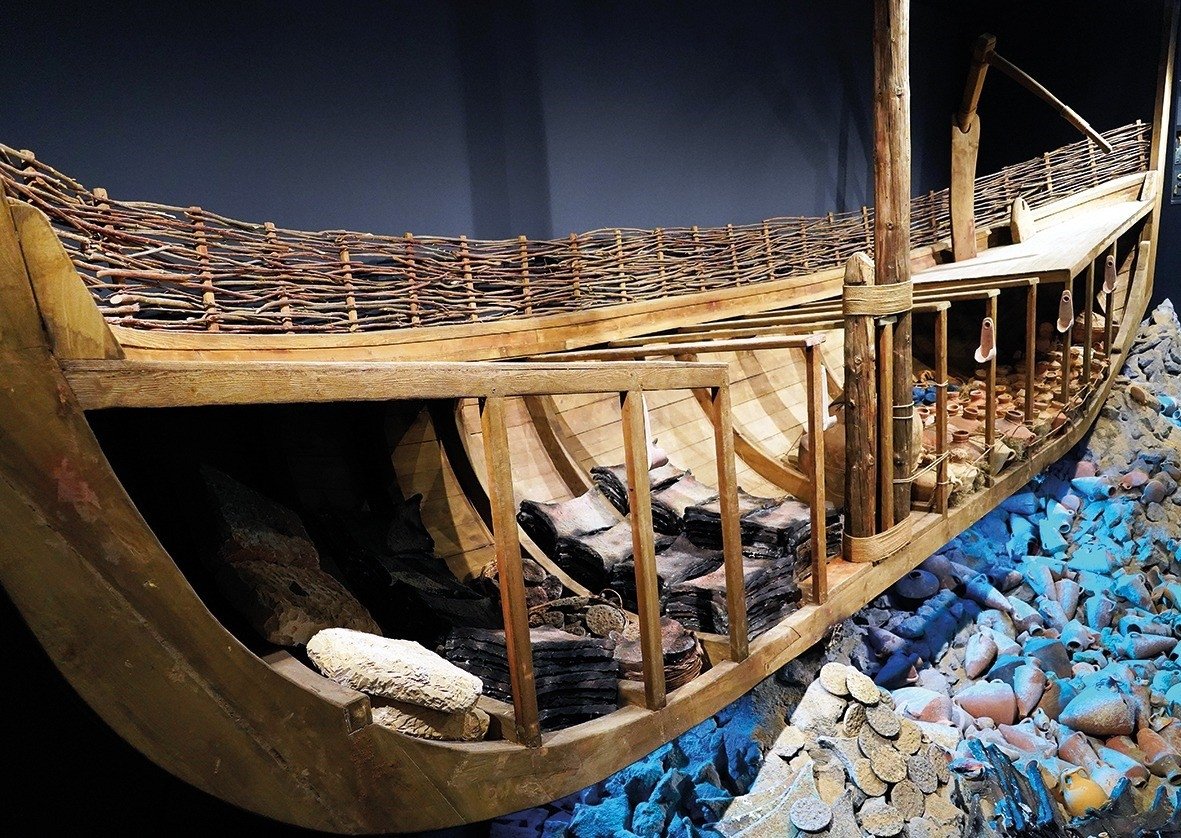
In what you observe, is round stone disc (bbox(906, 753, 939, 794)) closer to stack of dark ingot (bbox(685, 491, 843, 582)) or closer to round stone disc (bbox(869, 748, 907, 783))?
round stone disc (bbox(869, 748, 907, 783))

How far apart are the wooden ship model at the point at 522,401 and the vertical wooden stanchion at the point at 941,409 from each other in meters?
0.02

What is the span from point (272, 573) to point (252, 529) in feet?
0.65

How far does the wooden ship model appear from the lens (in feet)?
4.44

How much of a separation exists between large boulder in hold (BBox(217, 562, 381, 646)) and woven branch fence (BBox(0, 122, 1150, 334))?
41.2 inches

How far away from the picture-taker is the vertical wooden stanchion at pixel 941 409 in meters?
3.73

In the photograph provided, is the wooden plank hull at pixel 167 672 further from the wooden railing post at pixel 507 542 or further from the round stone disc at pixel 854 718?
the round stone disc at pixel 854 718

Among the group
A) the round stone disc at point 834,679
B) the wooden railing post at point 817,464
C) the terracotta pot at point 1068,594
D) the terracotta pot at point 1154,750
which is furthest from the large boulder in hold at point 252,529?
the terracotta pot at point 1068,594

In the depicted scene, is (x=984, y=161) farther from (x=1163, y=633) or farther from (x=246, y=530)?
(x=246, y=530)

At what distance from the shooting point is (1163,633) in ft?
16.0

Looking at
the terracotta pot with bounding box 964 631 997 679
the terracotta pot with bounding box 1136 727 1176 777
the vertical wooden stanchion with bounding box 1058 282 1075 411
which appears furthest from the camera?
the vertical wooden stanchion with bounding box 1058 282 1075 411

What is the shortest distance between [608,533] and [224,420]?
1.52 meters

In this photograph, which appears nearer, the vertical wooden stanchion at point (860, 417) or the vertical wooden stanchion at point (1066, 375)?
the vertical wooden stanchion at point (860, 417)

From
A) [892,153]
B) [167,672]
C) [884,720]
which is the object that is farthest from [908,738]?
[167,672]

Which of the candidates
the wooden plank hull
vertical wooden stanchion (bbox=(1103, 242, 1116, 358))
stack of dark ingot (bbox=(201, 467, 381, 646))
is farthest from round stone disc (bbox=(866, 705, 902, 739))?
vertical wooden stanchion (bbox=(1103, 242, 1116, 358))
